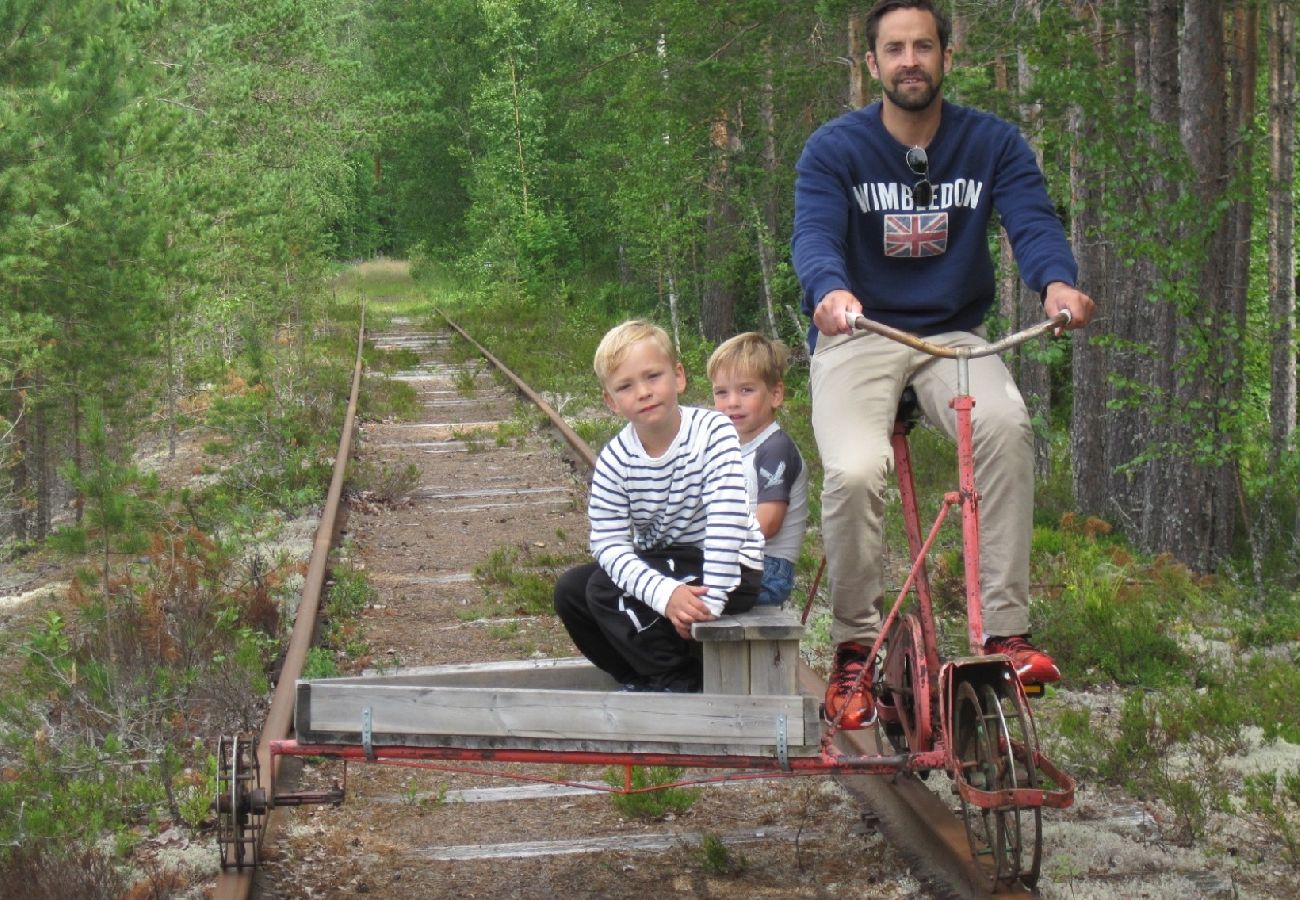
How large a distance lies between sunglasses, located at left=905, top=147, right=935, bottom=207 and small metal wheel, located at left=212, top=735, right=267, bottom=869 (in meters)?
2.34

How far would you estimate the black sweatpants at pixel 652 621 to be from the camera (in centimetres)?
436

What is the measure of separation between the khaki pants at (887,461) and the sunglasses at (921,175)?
38 centimetres

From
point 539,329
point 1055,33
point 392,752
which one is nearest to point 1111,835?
point 392,752

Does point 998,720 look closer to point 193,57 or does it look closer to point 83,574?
point 83,574

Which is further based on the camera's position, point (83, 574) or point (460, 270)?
point (460, 270)

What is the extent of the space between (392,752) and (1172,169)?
18.9 ft

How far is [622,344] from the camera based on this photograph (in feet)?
14.1

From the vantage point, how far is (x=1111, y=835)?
4266mm

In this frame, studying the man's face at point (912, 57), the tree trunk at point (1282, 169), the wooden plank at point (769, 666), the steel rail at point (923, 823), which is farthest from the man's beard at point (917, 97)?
the tree trunk at point (1282, 169)

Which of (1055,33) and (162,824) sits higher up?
(1055,33)

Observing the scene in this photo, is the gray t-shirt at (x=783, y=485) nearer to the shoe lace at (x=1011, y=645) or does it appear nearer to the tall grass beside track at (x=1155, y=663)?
the shoe lace at (x=1011, y=645)

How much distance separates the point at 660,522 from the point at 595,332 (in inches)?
922

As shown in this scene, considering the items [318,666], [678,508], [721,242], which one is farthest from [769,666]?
[721,242]

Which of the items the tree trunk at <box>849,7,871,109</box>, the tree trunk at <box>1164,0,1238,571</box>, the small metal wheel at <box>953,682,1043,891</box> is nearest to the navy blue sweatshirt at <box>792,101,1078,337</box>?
the small metal wheel at <box>953,682,1043,891</box>
